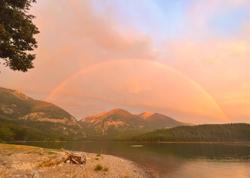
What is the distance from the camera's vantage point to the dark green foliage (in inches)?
1154

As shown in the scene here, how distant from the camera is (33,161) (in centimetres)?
3331

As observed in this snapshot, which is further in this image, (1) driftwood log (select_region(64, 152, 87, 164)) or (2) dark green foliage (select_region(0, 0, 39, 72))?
(1) driftwood log (select_region(64, 152, 87, 164))

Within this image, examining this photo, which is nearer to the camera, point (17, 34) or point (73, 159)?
point (17, 34)

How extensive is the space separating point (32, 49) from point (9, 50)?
9.65 ft

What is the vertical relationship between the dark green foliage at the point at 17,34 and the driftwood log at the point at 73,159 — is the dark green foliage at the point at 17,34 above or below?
→ above

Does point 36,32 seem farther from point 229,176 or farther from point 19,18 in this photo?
point 229,176

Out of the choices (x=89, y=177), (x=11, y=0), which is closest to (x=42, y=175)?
(x=89, y=177)

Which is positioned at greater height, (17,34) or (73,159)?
(17,34)

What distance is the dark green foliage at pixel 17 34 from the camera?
29.3 meters

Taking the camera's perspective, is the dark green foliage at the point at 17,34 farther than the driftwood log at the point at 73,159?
No

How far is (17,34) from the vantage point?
30.6 meters

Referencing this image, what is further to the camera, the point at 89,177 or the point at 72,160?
the point at 72,160

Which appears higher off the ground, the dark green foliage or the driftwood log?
the dark green foliage

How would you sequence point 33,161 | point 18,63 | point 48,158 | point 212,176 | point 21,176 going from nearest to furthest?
point 21,176 < point 18,63 < point 33,161 < point 48,158 < point 212,176
